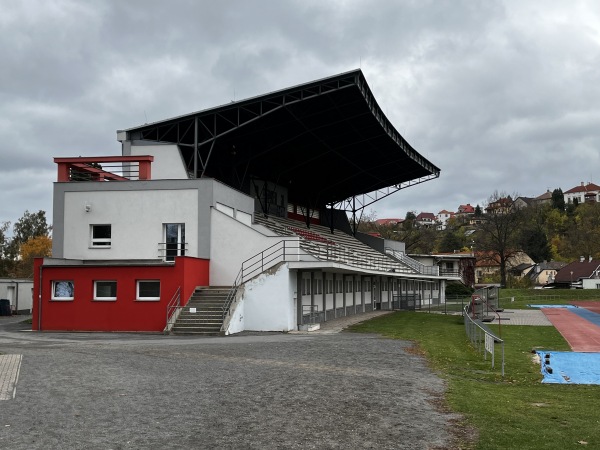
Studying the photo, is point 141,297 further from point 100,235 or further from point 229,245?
point 100,235

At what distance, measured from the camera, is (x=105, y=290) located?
26156mm

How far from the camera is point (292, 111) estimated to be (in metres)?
36.2

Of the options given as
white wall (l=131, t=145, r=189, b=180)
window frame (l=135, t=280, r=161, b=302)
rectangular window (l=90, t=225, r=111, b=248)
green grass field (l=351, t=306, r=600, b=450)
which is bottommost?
green grass field (l=351, t=306, r=600, b=450)

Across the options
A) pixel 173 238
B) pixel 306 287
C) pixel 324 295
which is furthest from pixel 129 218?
pixel 324 295

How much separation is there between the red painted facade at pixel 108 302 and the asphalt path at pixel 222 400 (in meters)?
7.21

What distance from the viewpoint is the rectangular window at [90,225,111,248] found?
2945 centimetres

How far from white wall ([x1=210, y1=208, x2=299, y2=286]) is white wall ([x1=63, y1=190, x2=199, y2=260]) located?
0.91 metres

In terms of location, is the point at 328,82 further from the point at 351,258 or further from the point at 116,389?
the point at 116,389

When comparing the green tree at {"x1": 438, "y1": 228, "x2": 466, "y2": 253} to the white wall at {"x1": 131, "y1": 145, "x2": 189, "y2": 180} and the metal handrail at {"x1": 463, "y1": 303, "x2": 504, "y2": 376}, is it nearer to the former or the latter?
the white wall at {"x1": 131, "y1": 145, "x2": 189, "y2": 180}

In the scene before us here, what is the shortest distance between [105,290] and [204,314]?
4.37 m

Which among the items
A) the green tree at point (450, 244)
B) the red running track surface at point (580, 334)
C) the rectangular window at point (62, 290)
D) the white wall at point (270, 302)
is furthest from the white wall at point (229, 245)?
the green tree at point (450, 244)

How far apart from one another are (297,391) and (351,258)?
93.8 ft

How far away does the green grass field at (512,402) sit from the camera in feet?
26.9

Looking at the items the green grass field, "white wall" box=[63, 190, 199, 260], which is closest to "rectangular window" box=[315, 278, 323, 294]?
"white wall" box=[63, 190, 199, 260]
